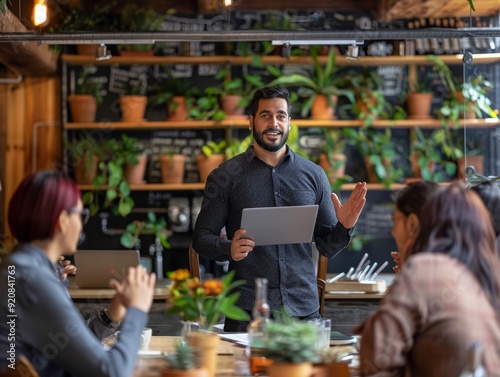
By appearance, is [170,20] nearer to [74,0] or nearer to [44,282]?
[74,0]

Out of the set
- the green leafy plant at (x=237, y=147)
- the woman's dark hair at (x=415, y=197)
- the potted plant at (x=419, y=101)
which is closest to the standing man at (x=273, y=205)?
the woman's dark hair at (x=415, y=197)

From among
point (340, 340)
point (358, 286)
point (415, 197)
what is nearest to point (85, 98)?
point (358, 286)

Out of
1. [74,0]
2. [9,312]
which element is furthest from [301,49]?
[9,312]

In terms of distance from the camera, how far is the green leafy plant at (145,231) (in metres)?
6.55

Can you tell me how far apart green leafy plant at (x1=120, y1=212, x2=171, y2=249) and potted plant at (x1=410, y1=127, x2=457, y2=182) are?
6.51ft

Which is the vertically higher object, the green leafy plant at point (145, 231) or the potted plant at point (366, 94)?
the potted plant at point (366, 94)

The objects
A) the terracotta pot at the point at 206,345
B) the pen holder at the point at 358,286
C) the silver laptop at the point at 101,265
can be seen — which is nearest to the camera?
the terracotta pot at the point at 206,345

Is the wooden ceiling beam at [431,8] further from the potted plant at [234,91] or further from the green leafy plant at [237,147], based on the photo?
the green leafy plant at [237,147]

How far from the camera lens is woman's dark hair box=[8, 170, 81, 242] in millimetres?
2453

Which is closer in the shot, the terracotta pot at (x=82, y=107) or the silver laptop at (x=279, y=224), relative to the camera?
the silver laptop at (x=279, y=224)

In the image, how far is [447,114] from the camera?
6.65 metres

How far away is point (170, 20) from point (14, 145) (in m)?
1.54

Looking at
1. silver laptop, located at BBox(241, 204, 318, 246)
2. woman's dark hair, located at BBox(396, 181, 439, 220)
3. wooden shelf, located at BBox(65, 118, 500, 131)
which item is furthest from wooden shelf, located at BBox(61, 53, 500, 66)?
woman's dark hair, located at BBox(396, 181, 439, 220)

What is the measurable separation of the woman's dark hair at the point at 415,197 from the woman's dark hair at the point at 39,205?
3.37 feet
